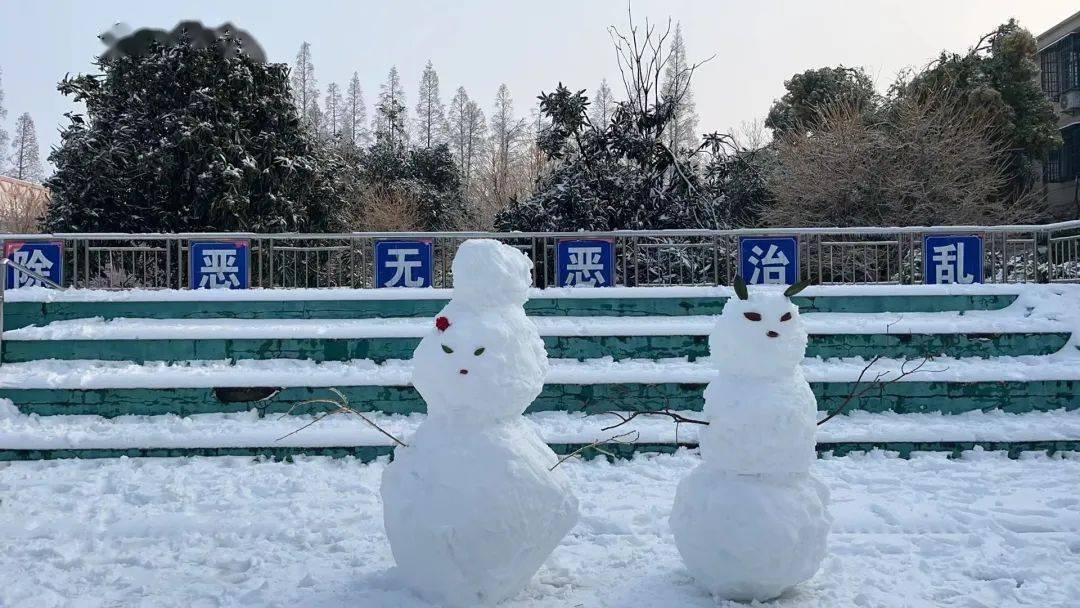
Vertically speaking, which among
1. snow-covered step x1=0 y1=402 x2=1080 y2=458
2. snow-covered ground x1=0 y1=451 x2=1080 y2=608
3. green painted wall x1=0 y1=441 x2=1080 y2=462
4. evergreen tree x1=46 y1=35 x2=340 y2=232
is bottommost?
snow-covered ground x1=0 y1=451 x2=1080 y2=608

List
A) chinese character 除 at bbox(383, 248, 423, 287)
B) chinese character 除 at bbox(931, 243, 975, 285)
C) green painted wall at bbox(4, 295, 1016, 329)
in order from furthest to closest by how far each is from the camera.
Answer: chinese character 除 at bbox(931, 243, 975, 285) < chinese character 除 at bbox(383, 248, 423, 287) < green painted wall at bbox(4, 295, 1016, 329)

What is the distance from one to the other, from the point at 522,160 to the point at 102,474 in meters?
28.9

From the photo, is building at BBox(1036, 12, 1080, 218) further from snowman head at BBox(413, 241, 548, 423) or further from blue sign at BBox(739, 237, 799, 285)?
snowman head at BBox(413, 241, 548, 423)

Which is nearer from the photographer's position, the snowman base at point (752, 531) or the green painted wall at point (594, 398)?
the snowman base at point (752, 531)

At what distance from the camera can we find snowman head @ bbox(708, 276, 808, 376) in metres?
3.47

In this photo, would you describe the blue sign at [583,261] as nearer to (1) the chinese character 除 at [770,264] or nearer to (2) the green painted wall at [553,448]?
(1) the chinese character 除 at [770,264]

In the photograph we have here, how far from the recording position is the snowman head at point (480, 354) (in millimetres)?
3371

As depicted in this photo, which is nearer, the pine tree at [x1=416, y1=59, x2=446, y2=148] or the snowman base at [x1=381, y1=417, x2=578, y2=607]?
the snowman base at [x1=381, y1=417, x2=578, y2=607]

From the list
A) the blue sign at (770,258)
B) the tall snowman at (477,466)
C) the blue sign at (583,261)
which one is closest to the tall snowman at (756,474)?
the tall snowman at (477,466)

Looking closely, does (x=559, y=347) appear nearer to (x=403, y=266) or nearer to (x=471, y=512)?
(x=403, y=266)

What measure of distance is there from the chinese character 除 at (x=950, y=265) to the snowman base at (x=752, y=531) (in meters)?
7.16

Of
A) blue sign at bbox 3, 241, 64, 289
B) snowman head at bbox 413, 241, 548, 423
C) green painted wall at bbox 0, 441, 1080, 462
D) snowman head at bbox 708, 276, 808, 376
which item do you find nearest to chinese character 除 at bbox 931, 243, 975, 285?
green painted wall at bbox 0, 441, 1080, 462

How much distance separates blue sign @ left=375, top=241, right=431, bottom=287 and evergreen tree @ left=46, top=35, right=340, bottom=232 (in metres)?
6.75

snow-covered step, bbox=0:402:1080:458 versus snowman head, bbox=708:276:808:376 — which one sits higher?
snowman head, bbox=708:276:808:376
